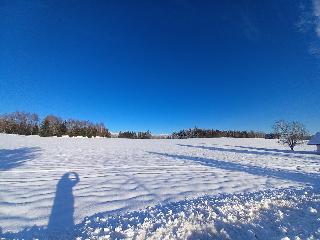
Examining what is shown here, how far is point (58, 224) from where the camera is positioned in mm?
5625

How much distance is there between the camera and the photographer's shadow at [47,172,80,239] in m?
5.19

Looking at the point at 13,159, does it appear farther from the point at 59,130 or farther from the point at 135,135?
the point at 135,135

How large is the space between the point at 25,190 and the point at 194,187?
17.8 feet

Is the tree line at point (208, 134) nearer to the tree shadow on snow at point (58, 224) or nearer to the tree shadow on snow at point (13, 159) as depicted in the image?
the tree shadow on snow at point (13, 159)

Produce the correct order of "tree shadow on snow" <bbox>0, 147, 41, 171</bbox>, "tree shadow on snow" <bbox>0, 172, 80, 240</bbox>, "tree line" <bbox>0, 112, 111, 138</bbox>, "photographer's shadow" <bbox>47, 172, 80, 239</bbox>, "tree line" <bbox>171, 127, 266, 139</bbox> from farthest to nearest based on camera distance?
"tree line" <bbox>171, 127, 266, 139</bbox> → "tree line" <bbox>0, 112, 111, 138</bbox> → "tree shadow on snow" <bbox>0, 147, 41, 171</bbox> → "photographer's shadow" <bbox>47, 172, 80, 239</bbox> → "tree shadow on snow" <bbox>0, 172, 80, 240</bbox>

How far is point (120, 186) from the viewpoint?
963cm

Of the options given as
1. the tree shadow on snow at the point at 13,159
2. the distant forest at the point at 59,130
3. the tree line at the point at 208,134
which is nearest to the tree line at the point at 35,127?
the distant forest at the point at 59,130

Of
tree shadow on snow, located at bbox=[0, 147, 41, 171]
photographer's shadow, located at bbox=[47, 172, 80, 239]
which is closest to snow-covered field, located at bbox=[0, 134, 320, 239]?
photographer's shadow, located at bbox=[47, 172, 80, 239]

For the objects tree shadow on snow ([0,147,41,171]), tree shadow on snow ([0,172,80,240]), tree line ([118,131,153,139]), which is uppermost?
tree line ([118,131,153,139])

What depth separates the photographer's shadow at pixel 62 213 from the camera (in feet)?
17.0

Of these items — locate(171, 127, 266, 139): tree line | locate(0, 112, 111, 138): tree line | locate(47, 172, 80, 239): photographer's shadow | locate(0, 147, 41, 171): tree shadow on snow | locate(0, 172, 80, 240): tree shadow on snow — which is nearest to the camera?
locate(0, 172, 80, 240): tree shadow on snow

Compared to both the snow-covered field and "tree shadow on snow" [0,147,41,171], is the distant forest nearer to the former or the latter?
"tree shadow on snow" [0,147,41,171]

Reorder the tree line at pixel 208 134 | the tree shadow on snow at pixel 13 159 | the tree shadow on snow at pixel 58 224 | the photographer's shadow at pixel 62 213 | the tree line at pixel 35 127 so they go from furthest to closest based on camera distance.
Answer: the tree line at pixel 208 134 → the tree line at pixel 35 127 → the tree shadow on snow at pixel 13 159 → the photographer's shadow at pixel 62 213 → the tree shadow on snow at pixel 58 224

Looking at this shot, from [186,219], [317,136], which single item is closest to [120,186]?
[186,219]
